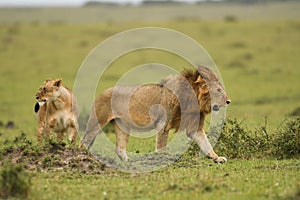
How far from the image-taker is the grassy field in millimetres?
7652

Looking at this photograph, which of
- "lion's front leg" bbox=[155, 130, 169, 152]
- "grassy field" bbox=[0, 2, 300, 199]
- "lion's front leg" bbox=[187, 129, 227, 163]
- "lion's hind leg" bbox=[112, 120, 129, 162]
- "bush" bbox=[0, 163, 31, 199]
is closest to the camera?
"bush" bbox=[0, 163, 31, 199]

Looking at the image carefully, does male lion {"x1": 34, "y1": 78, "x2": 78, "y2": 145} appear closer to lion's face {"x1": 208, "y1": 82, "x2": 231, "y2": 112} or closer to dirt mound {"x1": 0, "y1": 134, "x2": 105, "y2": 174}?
dirt mound {"x1": 0, "y1": 134, "x2": 105, "y2": 174}

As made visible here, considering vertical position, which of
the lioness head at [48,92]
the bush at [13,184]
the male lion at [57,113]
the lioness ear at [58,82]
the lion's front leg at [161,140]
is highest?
the lioness ear at [58,82]

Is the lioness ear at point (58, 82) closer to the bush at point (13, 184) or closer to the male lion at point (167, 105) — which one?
the male lion at point (167, 105)

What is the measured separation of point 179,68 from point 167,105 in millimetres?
19573

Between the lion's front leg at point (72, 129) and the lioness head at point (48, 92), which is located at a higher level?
the lioness head at point (48, 92)

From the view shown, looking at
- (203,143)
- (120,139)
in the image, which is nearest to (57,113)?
(120,139)

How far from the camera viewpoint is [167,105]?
994cm

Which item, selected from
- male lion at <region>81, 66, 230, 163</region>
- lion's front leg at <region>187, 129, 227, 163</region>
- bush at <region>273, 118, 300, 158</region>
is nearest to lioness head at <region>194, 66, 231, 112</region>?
male lion at <region>81, 66, 230, 163</region>

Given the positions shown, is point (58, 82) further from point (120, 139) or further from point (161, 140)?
point (161, 140)

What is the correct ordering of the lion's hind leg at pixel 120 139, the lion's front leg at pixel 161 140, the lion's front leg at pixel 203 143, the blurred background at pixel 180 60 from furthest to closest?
the blurred background at pixel 180 60 < the lion's hind leg at pixel 120 139 < the lion's front leg at pixel 161 140 < the lion's front leg at pixel 203 143

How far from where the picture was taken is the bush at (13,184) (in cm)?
724

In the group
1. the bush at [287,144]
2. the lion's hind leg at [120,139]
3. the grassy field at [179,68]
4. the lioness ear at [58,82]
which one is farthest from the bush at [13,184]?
the bush at [287,144]

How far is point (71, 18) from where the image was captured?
65875 millimetres
